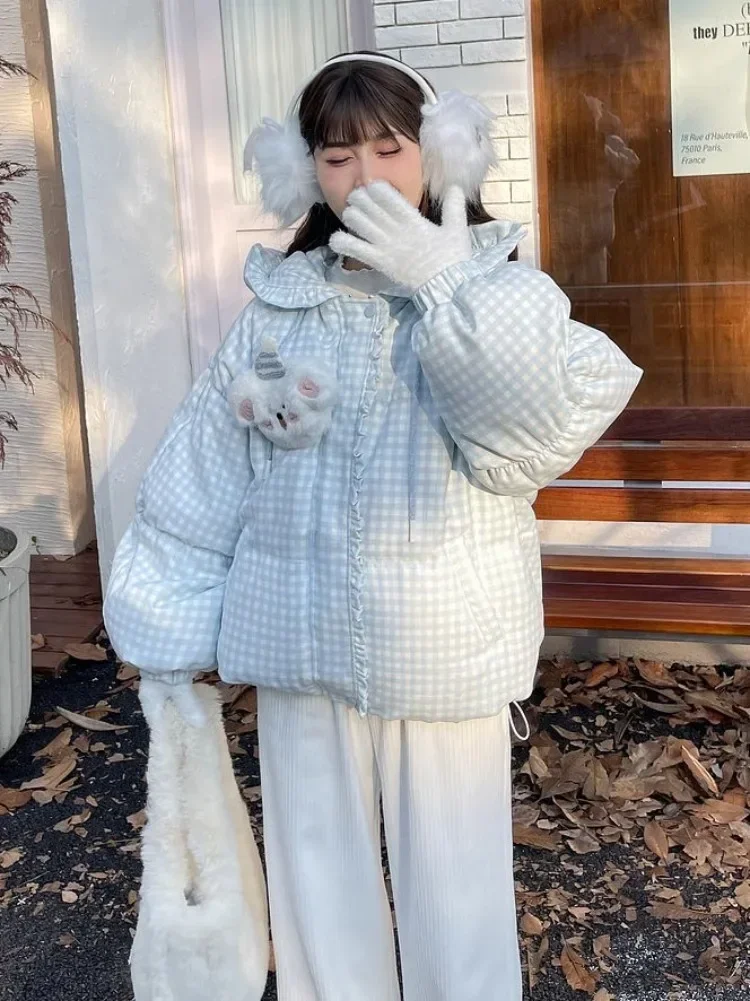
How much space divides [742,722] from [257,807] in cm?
154

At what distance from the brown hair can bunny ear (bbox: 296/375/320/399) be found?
0.35 meters

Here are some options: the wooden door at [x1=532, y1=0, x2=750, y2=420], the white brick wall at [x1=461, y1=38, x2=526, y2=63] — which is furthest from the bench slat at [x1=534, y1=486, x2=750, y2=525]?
the white brick wall at [x1=461, y1=38, x2=526, y2=63]

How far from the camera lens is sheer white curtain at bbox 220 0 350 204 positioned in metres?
4.88

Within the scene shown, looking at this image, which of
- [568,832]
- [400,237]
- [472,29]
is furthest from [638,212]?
[400,237]

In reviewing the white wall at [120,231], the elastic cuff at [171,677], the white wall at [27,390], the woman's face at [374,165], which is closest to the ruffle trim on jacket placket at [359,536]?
the woman's face at [374,165]

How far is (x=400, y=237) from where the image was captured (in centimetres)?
185

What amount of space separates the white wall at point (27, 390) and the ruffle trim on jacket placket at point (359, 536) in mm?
4036

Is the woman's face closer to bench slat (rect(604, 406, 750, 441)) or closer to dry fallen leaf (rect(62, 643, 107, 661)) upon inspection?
bench slat (rect(604, 406, 750, 441))

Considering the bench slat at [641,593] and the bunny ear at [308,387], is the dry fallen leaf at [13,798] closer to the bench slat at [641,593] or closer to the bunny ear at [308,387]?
the bench slat at [641,593]

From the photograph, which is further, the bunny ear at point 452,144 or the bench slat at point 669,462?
the bench slat at point 669,462

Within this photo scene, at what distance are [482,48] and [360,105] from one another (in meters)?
2.47

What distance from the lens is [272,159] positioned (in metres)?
2.11

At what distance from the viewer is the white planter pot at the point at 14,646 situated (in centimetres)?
391

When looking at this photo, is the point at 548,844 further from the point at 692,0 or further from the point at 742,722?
the point at 692,0
